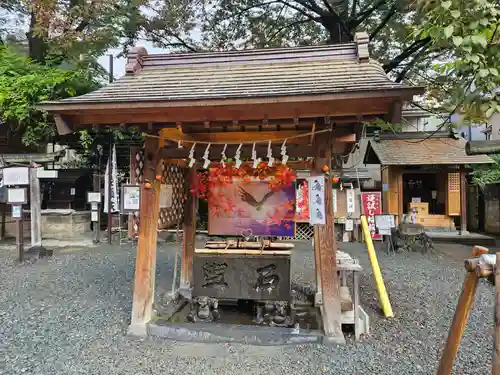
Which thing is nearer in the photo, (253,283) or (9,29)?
(253,283)

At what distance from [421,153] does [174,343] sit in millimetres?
12551

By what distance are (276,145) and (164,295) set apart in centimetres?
366

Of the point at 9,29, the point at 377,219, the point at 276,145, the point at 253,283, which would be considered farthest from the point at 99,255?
the point at 9,29

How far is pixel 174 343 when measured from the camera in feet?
16.3

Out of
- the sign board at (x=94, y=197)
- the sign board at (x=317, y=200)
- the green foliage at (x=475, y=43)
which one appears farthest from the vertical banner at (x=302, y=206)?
the green foliage at (x=475, y=43)

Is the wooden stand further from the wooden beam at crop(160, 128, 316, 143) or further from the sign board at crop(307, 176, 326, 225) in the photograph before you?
the wooden beam at crop(160, 128, 316, 143)

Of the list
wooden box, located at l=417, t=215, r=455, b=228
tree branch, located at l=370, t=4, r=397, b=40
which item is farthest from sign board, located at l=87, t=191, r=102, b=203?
wooden box, located at l=417, t=215, r=455, b=228

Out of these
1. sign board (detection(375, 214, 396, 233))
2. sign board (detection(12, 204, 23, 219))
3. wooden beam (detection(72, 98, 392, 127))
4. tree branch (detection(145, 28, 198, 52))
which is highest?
tree branch (detection(145, 28, 198, 52))

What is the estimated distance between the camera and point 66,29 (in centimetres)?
1205

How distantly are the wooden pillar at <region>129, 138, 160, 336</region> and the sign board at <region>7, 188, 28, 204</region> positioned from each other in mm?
6707

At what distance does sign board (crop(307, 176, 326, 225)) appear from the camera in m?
4.96

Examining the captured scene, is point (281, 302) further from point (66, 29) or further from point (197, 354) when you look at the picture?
point (66, 29)

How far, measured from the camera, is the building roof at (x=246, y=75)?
15.0ft

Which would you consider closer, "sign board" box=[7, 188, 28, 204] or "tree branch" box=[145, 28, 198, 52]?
"sign board" box=[7, 188, 28, 204]
